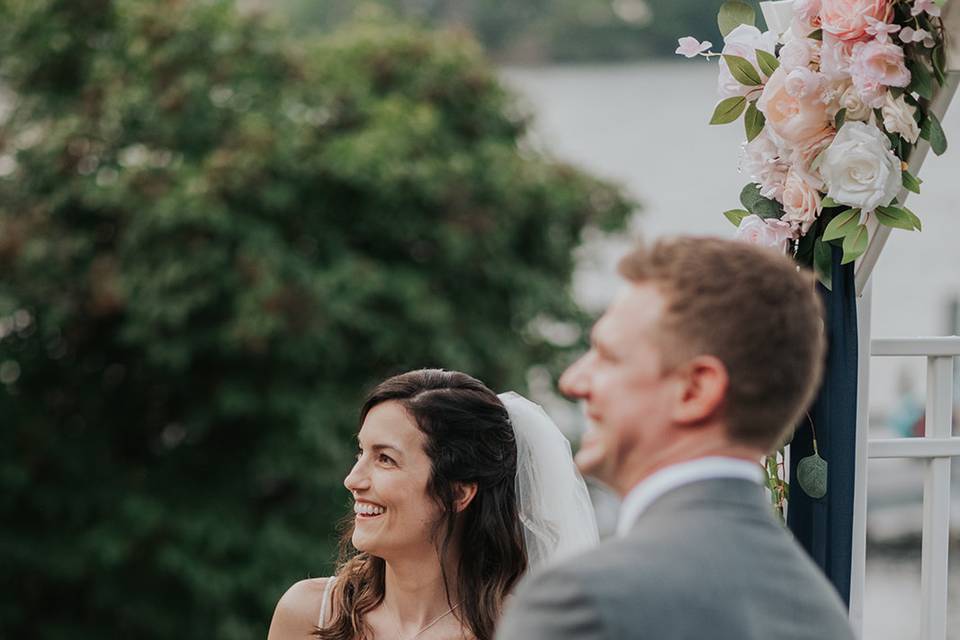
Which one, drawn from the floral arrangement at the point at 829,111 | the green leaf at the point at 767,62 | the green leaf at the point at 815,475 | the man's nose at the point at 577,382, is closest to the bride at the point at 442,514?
the green leaf at the point at 815,475

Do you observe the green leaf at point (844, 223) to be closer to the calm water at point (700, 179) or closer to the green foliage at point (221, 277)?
the green foliage at point (221, 277)

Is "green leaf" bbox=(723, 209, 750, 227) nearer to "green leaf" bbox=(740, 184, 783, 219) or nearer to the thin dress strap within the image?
"green leaf" bbox=(740, 184, 783, 219)

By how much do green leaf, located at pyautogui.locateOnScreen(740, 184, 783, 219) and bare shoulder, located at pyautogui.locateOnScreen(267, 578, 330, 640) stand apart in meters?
1.25

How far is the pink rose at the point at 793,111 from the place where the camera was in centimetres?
240

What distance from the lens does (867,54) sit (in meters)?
2.29

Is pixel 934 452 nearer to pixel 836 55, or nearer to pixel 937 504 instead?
pixel 937 504

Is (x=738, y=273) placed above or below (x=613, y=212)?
below

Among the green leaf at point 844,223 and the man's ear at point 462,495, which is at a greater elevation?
the green leaf at point 844,223

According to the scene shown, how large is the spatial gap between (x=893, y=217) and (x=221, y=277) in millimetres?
4324

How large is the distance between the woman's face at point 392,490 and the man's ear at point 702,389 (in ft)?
4.80

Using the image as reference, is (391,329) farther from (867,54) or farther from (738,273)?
(738,273)

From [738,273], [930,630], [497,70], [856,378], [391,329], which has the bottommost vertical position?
[930,630]

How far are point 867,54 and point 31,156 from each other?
16.7ft

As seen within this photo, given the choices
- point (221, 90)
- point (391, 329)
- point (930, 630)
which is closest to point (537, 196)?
point (391, 329)
